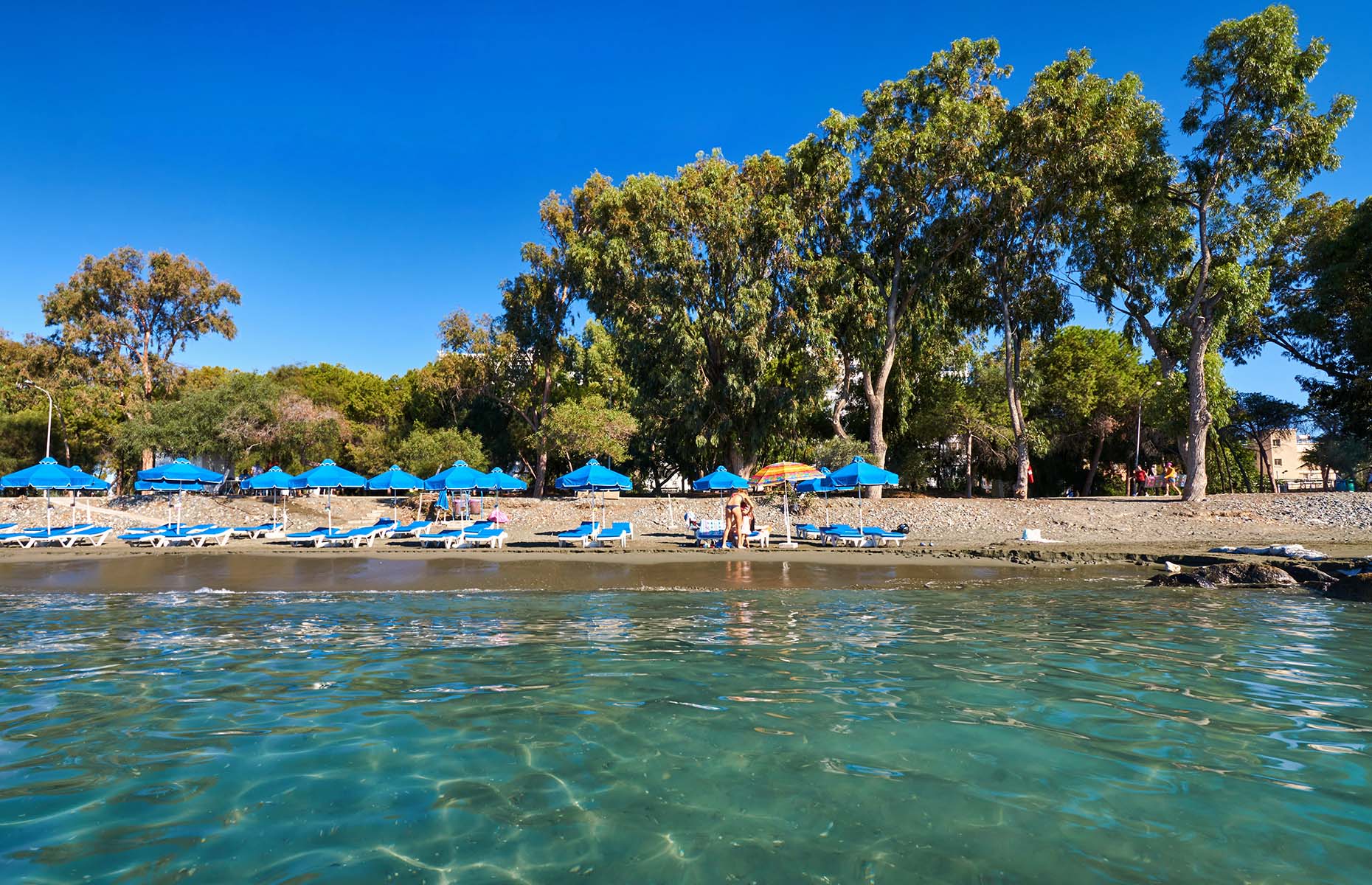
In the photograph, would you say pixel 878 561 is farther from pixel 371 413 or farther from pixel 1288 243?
pixel 371 413

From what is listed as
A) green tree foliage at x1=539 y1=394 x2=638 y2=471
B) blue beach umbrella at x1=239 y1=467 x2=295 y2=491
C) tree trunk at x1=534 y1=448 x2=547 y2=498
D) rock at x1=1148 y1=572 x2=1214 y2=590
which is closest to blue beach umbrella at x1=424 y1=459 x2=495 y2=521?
blue beach umbrella at x1=239 y1=467 x2=295 y2=491

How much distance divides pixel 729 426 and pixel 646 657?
2521cm

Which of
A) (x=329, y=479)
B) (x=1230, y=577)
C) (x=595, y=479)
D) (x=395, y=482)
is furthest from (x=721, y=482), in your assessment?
(x=1230, y=577)

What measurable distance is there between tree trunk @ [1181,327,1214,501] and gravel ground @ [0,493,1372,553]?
914 mm

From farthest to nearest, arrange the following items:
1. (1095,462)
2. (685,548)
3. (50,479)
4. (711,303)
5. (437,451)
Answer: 1. (1095,462)
2. (437,451)
3. (711,303)
4. (50,479)
5. (685,548)

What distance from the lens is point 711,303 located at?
106 feet

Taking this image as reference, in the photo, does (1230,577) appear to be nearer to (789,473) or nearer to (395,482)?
(789,473)

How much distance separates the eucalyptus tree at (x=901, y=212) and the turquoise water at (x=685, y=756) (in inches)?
921

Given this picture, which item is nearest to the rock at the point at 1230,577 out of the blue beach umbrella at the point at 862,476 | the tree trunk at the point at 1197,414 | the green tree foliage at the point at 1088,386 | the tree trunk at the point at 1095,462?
the blue beach umbrella at the point at 862,476

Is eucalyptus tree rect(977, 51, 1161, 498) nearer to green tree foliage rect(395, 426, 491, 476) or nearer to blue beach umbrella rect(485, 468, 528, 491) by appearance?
blue beach umbrella rect(485, 468, 528, 491)

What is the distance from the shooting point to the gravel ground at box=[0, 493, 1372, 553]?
22594mm

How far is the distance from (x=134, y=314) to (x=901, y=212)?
42.8 meters

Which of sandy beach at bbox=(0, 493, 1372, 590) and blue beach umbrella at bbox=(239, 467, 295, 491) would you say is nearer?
sandy beach at bbox=(0, 493, 1372, 590)

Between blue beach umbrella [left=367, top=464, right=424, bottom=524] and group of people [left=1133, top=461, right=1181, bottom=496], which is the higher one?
group of people [left=1133, top=461, right=1181, bottom=496]
